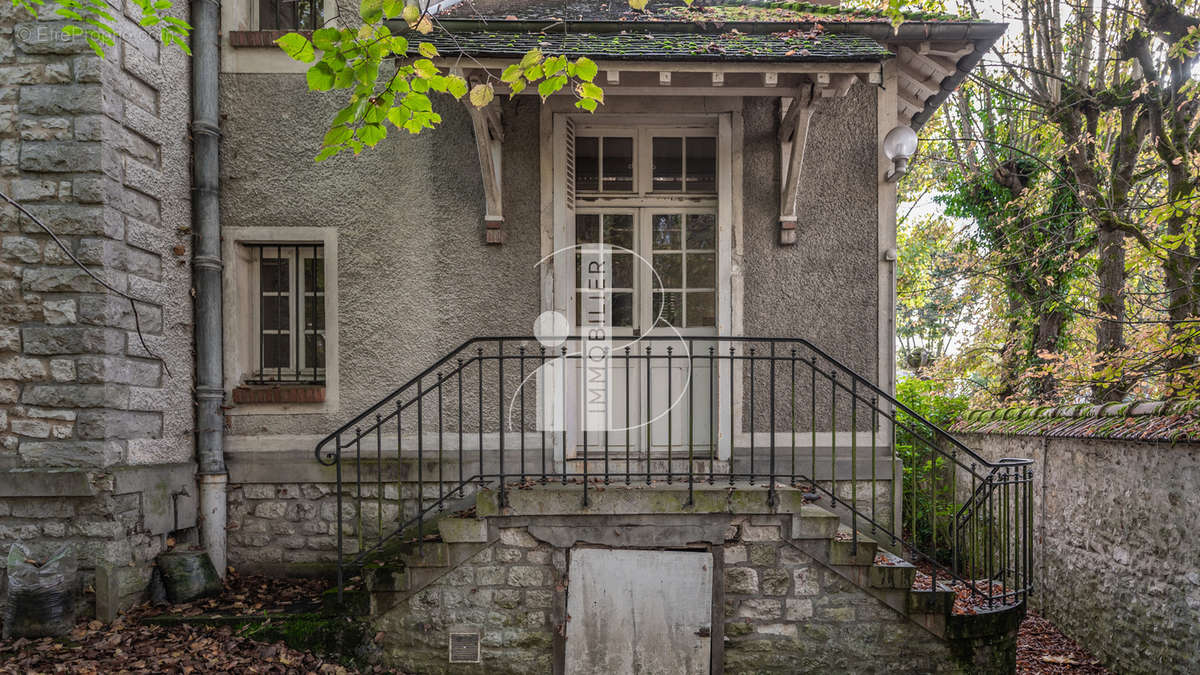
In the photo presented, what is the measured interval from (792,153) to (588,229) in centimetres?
163

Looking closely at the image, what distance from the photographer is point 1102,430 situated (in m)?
5.55

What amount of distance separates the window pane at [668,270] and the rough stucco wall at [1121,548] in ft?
11.3

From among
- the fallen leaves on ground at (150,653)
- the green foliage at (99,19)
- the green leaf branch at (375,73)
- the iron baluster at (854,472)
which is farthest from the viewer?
the iron baluster at (854,472)

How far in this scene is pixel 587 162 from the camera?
230 inches

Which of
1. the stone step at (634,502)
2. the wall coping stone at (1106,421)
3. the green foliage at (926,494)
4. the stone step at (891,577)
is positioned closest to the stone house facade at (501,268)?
the stone step at (634,502)

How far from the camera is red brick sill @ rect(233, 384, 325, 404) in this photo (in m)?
5.45

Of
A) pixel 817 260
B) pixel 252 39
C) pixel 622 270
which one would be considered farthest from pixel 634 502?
pixel 252 39

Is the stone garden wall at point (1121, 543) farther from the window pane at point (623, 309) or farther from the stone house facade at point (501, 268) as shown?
the window pane at point (623, 309)

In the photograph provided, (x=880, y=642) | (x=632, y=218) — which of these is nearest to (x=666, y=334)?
(x=632, y=218)

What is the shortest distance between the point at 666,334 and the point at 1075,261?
5.92 meters

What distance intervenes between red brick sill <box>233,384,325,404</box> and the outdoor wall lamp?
14.9 feet

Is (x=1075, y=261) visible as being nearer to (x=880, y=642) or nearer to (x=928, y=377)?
(x=928, y=377)

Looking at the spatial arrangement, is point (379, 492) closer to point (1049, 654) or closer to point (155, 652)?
point (155, 652)

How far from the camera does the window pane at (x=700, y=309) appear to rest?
5.79 m
